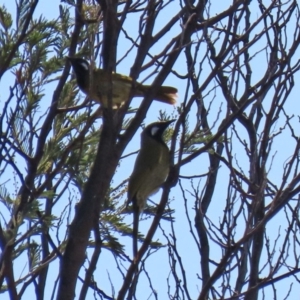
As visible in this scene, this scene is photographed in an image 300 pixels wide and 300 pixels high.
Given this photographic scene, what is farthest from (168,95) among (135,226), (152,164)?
(135,226)

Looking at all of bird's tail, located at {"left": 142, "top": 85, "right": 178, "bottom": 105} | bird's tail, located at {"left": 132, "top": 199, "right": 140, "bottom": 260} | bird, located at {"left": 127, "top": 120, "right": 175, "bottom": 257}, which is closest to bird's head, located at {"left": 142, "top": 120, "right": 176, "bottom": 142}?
bird, located at {"left": 127, "top": 120, "right": 175, "bottom": 257}

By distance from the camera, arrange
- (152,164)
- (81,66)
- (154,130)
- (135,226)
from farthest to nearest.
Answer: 1. (154,130)
2. (152,164)
3. (81,66)
4. (135,226)

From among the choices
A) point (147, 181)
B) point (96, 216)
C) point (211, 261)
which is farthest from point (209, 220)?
point (147, 181)

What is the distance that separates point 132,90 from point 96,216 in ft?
1.42

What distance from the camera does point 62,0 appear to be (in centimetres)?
320

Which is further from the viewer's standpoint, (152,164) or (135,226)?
(152,164)

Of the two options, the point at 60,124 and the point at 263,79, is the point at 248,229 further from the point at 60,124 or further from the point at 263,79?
the point at 60,124

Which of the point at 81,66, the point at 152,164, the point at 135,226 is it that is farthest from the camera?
Answer: the point at 152,164

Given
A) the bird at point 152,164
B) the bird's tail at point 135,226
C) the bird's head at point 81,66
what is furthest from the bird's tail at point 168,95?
the bird's tail at point 135,226

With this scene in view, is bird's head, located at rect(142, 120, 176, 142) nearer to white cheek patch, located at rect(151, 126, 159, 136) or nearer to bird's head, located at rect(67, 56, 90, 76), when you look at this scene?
white cheek patch, located at rect(151, 126, 159, 136)

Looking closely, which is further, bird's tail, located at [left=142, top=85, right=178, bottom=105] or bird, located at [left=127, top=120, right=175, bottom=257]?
bird's tail, located at [left=142, top=85, right=178, bottom=105]

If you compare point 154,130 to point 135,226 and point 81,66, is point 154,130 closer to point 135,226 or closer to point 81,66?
point 81,66

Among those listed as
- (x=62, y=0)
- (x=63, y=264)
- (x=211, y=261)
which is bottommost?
(x=63, y=264)

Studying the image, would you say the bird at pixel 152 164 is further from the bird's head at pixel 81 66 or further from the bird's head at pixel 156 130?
the bird's head at pixel 81 66
